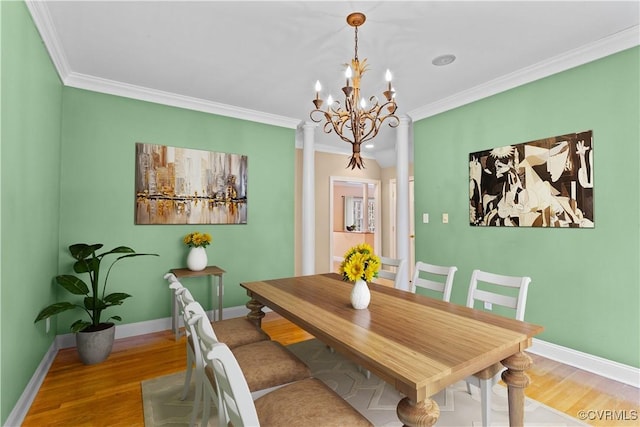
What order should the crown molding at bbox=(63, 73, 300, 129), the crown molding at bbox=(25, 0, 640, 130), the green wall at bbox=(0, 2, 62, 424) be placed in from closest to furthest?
1. the green wall at bbox=(0, 2, 62, 424)
2. the crown molding at bbox=(25, 0, 640, 130)
3. the crown molding at bbox=(63, 73, 300, 129)

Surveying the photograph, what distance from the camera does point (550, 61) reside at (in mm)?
2668

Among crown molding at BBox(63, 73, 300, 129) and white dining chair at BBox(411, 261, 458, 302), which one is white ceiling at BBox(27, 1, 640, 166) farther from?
white dining chair at BBox(411, 261, 458, 302)

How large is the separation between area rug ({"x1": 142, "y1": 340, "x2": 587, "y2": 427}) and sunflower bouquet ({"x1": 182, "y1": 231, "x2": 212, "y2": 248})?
1.34 metres

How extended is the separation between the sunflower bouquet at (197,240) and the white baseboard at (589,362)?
3370 mm

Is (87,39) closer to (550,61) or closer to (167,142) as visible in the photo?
(167,142)

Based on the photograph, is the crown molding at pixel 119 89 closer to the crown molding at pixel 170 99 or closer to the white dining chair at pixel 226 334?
the crown molding at pixel 170 99

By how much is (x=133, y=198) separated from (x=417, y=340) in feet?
10.2

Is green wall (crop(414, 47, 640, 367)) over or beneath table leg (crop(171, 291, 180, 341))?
over

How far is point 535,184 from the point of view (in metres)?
2.83

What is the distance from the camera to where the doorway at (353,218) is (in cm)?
689

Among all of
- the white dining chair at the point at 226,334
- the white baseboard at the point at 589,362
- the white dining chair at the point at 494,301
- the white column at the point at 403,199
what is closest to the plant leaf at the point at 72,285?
the white dining chair at the point at 226,334

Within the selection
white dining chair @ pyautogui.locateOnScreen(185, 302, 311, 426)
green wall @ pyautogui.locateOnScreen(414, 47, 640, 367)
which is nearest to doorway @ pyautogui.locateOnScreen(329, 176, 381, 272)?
green wall @ pyautogui.locateOnScreen(414, 47, 640, 367)

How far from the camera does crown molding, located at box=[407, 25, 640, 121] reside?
2311 mm
